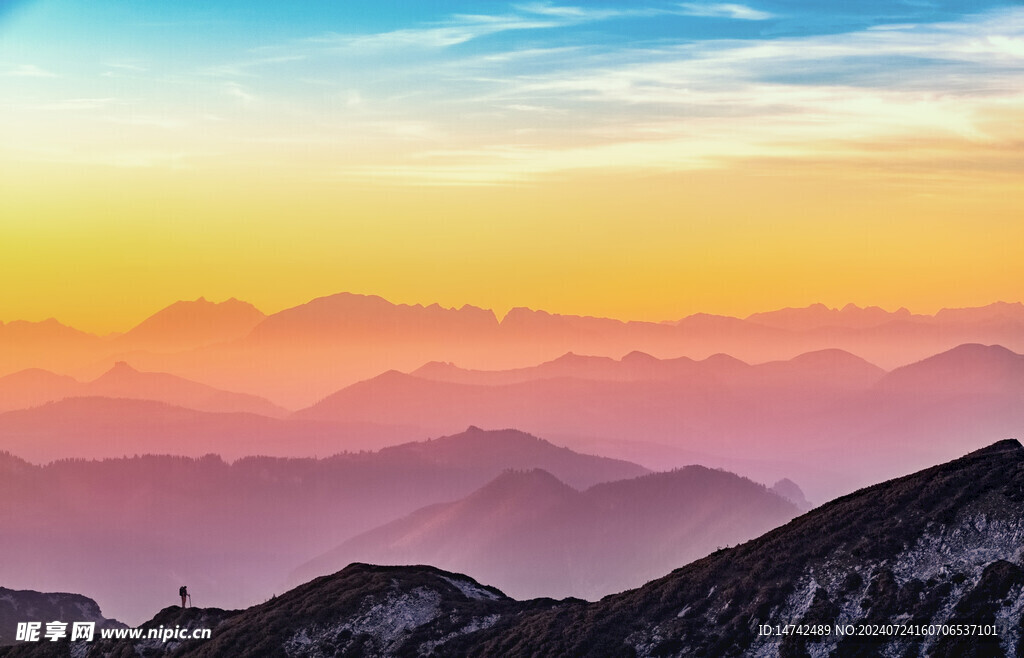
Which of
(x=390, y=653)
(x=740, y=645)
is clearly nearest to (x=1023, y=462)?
(x=740, y=645)

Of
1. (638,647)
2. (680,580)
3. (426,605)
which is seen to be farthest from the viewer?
(426,605)

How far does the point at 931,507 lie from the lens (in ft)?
391

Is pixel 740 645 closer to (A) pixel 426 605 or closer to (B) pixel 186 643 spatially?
(A) pixel 426 605

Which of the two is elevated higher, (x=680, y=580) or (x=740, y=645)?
(x=680, y=580)

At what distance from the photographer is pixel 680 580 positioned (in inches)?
4889

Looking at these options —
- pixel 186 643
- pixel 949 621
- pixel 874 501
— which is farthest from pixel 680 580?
pixel 186 643

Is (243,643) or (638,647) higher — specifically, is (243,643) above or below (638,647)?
above

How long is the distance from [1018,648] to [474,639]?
159 feet

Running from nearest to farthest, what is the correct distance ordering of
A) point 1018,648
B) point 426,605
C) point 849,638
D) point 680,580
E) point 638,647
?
point 1018,648, point 849,638, point 638,647, point 680,580, point 426,605

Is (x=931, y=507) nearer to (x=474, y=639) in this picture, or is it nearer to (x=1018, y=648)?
(x=1018, y=648)

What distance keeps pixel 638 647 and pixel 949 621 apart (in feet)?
84.9

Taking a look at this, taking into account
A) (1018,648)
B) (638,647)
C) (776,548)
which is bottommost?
(1018,648)

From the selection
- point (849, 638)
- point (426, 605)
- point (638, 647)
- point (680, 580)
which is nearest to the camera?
point (849, 638)

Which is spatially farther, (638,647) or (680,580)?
(680,580)
